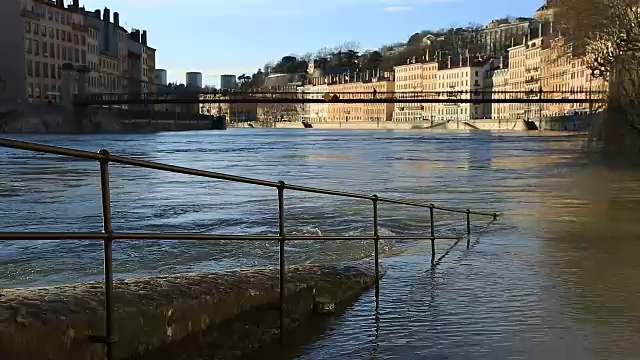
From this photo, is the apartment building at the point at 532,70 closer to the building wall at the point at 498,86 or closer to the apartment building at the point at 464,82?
the building wall at the point at 498,86

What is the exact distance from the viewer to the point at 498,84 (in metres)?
179

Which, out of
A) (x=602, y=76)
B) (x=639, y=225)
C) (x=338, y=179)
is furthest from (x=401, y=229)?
(x=602, y=76)

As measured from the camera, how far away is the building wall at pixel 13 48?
10119 cm

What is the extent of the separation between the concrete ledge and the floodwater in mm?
407

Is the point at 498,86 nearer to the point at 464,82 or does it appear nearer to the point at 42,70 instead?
the point at 464,82

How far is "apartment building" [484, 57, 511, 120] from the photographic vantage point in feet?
575

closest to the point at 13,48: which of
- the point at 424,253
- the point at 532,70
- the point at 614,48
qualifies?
the point at 614,48

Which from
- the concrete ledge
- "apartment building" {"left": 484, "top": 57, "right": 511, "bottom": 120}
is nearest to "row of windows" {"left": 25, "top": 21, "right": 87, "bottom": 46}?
"apartment building" {"left": 484, "top": 57, "right": 511, "bottom": 120}

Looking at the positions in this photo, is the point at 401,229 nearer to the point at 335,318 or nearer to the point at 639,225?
the point at 639,225

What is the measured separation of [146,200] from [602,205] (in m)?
10.3

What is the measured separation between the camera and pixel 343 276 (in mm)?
8164

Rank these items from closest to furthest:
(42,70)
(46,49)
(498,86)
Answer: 1. (42,70)
2. (46,49)
3. (498,86)

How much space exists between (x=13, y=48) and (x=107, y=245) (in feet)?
342

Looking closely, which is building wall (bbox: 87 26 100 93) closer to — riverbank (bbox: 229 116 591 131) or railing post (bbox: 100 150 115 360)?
riverbank (bbox: 229 116 591 131)
